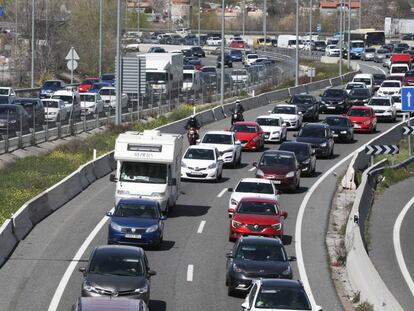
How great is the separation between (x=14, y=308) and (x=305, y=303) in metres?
6.21

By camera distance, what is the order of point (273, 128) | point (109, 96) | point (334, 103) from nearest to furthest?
point (273, 128), point (334, 103), point (109, 96)

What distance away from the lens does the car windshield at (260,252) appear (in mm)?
26156

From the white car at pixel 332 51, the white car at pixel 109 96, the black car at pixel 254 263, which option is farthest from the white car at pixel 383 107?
the white car at pixel 332 51

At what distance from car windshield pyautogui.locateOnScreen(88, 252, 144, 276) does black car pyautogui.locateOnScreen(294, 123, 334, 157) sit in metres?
25.4

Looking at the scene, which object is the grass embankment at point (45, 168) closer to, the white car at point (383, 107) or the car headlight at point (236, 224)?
the car headlight at point (236, 224)

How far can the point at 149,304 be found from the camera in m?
24.4

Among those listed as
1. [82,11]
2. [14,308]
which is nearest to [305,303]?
[14,308]

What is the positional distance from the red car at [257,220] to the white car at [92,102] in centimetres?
3168

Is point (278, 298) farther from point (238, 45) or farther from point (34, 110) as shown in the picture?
point (238, 45)

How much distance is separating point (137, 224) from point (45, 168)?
42.9 ft

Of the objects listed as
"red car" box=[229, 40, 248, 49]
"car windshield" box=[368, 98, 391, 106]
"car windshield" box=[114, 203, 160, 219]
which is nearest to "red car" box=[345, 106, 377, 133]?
"car windshield" box=[368, 98, 391, 106]

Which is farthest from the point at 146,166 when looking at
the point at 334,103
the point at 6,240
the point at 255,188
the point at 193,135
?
the point at 334,103

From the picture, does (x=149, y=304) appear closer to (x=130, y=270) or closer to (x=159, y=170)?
(x=130, y=270)

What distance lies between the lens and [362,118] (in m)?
58.8
